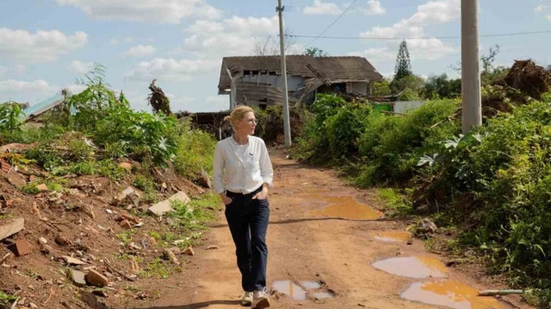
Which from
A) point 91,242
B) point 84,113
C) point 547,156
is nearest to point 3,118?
point 84,113

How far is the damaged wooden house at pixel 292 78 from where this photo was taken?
37750 mm

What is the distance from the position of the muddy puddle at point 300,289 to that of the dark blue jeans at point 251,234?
547 millimetres

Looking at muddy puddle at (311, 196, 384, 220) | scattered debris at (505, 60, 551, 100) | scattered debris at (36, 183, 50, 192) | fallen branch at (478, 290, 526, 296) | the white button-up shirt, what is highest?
scattered debris at (505, 60, 551, 100)

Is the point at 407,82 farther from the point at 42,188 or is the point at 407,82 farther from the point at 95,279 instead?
the point at 95,279

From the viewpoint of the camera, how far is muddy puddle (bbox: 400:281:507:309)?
5.54 meters

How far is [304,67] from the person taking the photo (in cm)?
3969

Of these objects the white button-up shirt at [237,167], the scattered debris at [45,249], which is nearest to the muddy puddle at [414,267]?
the white button-up shirt at [237,167]

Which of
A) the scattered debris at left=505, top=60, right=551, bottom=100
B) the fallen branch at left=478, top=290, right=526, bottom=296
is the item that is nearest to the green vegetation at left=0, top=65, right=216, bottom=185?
the fallen branch at left=478, top=290, right=526, bottom=296

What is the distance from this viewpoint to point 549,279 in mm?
5918

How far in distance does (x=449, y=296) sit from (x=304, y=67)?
34.6m

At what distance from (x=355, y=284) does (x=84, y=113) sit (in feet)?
25.2

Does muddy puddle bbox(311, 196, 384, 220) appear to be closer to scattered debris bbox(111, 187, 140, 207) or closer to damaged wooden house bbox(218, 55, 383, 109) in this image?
scattered debris bbox(111, 187, 140, 207)

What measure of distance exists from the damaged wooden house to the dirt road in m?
27.4

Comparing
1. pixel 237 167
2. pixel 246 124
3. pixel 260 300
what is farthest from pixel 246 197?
pixel 260 300
